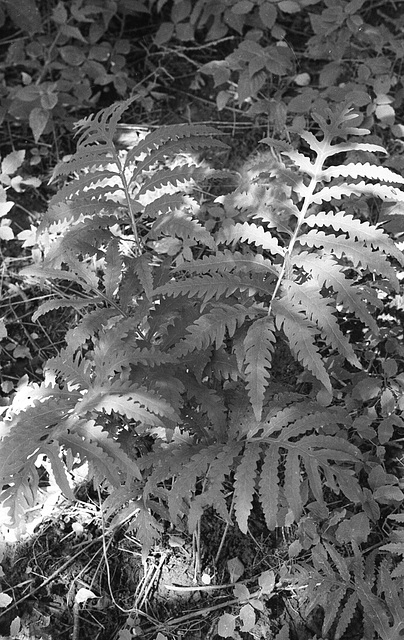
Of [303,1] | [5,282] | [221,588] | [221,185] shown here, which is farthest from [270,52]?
[221,588]

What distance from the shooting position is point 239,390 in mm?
2660

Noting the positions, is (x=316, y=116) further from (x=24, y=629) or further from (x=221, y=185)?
(x=24, y=629)

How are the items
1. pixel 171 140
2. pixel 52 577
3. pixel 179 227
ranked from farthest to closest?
1. pixel 52 577
2. pixel 171 140
3. pixel 179 227

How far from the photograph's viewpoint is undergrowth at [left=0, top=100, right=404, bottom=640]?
219cm

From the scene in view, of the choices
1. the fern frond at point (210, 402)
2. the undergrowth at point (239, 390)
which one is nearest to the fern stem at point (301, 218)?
the undergrowth at point (239, 390)

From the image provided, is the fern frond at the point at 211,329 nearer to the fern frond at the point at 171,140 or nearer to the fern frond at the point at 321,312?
the fern frond at the point at 321,312

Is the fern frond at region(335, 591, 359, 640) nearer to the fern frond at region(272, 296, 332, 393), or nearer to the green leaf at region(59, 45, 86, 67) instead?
the fern frond at region(272, 296, 332, 393)

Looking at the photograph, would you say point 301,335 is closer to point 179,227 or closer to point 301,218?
point 301,218

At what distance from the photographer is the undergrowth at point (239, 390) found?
7.18ft

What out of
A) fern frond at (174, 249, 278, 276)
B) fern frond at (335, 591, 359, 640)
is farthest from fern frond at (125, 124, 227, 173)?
fern frond at (335, 591, 359, 640)

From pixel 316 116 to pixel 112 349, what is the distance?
3.74ft

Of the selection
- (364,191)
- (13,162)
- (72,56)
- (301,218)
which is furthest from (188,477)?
(72,56)

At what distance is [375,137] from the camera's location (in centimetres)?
350

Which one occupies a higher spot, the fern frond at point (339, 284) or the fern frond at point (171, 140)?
the fern frond at point (171, 140)
